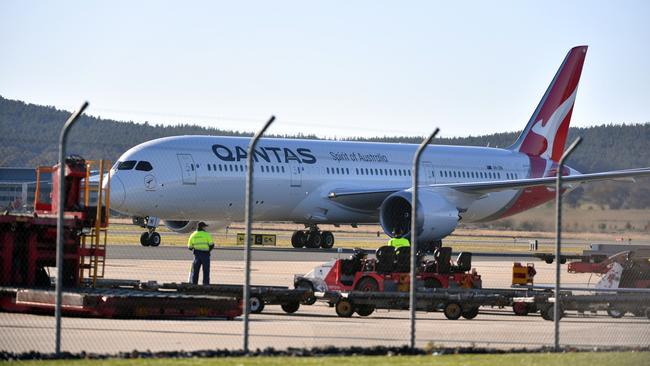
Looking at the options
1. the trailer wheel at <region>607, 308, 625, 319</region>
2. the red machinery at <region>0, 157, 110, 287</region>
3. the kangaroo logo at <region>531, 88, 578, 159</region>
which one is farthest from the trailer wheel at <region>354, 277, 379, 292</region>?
the kangaroo logo at <region>531, 88, 578, 159</region>

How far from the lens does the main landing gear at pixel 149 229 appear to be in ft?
137

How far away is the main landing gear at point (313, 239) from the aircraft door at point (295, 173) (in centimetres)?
321

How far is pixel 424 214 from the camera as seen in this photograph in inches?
1606

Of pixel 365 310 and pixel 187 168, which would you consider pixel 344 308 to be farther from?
pixel 187 168

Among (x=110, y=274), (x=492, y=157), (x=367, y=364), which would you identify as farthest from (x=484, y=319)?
(x=492, y=157)

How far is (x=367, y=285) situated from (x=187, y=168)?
689 inches

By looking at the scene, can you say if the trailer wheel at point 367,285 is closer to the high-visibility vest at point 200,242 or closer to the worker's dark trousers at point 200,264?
the worker's dark trousers at point 200,264

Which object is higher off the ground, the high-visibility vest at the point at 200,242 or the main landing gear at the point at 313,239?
the main landing gear at the point at 313,239

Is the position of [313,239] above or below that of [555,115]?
below

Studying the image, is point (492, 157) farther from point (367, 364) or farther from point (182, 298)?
point (367, 364)

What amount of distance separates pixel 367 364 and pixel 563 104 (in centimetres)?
3992

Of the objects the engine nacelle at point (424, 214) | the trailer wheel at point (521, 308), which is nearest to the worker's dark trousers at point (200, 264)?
the trailer wheel at point (521, 308)

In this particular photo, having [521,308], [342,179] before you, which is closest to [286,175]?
[342,179]

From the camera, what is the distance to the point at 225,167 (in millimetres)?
41656
